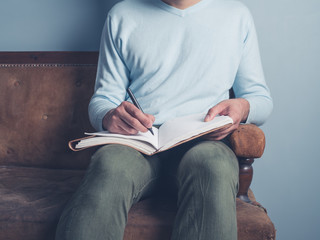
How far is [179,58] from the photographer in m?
1.17

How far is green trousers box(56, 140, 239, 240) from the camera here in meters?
0.67

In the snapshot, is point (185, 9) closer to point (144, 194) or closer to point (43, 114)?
point (144, 194)

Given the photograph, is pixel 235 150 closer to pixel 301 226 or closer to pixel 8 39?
pixel 301 226

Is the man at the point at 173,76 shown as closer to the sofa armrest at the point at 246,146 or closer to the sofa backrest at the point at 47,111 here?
the sofa armrest at the point at 246,146

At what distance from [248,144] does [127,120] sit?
1.15 feet

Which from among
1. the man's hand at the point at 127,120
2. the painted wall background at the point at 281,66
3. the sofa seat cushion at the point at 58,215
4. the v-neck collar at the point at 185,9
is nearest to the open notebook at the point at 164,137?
the man's hand at the point at 127,120

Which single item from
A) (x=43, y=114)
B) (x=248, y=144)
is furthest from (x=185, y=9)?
(x=43, y=114)

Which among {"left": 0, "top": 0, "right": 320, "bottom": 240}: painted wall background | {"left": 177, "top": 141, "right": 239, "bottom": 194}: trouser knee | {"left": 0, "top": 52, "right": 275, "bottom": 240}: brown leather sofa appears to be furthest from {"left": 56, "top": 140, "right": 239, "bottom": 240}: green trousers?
{"left": 0, "top": 0, "right": 320, "bottom": 240}: painted wall background

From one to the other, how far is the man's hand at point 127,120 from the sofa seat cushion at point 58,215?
0.23 m

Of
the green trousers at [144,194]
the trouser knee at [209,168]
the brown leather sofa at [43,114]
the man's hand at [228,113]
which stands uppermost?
the man's hand at [228,113]

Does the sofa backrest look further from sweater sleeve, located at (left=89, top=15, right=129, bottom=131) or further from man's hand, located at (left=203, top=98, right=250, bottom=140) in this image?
man's hand, located at (left=203, top=98, right=250, bottom=140)

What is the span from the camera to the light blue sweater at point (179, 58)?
44.9 inches

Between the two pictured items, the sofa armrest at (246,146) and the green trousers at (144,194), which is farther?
the sofa armrest at (246,146)

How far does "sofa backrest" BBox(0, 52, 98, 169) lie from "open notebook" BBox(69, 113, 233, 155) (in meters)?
0.57
